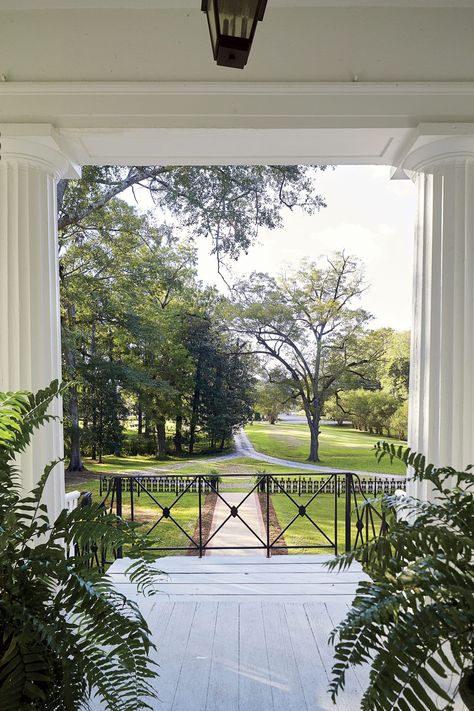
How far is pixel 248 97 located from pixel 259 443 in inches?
117

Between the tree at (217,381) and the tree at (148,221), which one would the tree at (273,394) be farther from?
the tree at (148,221)

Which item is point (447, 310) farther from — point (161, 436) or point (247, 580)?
point (161, 436)

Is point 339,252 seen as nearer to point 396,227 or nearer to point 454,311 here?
point 396,227

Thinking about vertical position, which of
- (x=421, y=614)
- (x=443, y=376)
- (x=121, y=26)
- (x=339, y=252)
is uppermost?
(x=121, y=26)

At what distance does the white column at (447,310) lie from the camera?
2.11 meters

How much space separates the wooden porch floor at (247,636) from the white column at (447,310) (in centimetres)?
90

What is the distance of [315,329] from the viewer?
14.4 feet

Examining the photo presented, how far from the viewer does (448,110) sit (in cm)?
208

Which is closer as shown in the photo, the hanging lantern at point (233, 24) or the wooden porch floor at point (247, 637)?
the hanging lantern at point (233, 24)

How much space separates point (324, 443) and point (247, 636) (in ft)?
7.10

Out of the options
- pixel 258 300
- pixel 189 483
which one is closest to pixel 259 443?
pixel 189 483

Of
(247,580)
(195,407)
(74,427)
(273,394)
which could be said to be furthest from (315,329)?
(74,427)

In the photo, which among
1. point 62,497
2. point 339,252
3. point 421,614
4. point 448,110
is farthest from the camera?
point 339,252

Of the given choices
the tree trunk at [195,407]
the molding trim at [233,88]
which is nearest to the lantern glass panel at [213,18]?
the molding trim at [233,88]
